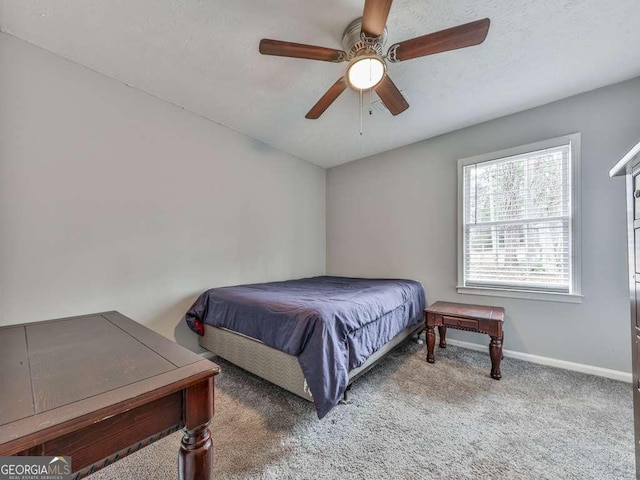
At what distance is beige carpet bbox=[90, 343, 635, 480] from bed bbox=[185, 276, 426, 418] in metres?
0.18

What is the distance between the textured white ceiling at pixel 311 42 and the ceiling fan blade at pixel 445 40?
0.89 ft

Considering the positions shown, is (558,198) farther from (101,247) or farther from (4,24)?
(4,24)

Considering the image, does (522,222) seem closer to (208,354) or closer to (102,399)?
(102,399)

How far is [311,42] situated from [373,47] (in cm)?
50

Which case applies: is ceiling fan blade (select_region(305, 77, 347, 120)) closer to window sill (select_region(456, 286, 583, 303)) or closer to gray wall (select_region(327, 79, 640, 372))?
gray wall (select_region(327, 79, 640, 372))

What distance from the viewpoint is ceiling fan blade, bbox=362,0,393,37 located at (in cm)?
125

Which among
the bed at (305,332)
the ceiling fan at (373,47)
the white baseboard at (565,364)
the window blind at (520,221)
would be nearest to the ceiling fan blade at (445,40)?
the ceiling fan at (373,47)

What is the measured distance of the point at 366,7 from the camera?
1.27 metres

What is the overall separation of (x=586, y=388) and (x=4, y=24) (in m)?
4.79

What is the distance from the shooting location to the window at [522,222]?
241cm

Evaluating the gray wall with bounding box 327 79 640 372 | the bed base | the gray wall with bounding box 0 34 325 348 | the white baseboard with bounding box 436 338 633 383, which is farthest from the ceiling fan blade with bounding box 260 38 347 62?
the white baseboard with bounding box 436 338 633 383

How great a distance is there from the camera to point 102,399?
26.2 inches

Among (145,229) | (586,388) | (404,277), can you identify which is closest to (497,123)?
(404,277)

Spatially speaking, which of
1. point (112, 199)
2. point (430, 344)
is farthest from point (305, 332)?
point (112, 199)
